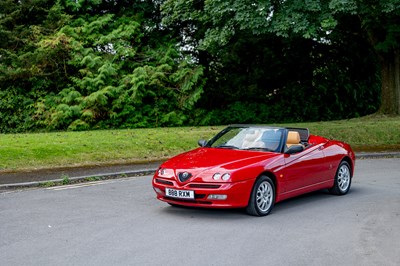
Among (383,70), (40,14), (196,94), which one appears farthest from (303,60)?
(40,14)

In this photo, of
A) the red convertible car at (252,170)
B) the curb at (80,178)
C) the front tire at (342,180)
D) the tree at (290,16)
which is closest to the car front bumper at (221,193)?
the red convertible car at (252,170)

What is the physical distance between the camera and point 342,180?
10.5 meters

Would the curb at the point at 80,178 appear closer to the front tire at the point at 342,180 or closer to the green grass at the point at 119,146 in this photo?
the green grass at the point at 119,146

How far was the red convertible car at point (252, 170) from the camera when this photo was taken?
8117 mm

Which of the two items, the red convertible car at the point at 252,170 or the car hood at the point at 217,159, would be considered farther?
the car hood at the point at 217,159

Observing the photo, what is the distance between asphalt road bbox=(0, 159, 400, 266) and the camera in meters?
6.19

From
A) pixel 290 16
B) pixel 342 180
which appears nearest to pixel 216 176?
pixel 342 180

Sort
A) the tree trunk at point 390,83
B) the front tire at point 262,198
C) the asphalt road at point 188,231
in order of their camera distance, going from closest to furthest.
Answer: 1. the asphalt road at point 188,231
2. the front tire at point 262,198
3. the tree trunk at point 390,83

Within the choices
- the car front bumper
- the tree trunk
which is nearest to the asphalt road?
the car front bumper

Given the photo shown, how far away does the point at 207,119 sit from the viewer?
2952 cm

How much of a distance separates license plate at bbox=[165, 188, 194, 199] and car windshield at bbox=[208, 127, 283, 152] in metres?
1.54

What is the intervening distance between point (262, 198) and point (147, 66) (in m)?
19.7

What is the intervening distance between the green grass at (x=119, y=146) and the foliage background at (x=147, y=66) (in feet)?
15.8

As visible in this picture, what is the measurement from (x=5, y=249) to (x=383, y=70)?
25143 mm
